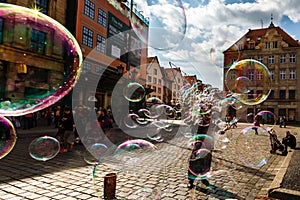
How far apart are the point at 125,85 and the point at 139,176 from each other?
66.6 feet

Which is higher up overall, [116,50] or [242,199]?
[116,50]

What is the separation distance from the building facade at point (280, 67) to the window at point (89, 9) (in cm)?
2629

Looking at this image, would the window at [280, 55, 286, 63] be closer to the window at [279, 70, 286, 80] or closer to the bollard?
the window at [279, 70, 286, 80]

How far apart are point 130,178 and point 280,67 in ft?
150

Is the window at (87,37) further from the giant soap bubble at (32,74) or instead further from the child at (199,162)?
the child at (199,162)

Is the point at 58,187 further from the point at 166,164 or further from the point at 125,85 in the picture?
the point at 125,85

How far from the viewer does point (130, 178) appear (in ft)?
19.3

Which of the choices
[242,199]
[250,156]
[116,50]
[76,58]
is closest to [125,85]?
[116,50]

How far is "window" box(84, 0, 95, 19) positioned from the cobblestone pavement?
59.0 ft

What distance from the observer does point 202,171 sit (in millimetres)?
5812

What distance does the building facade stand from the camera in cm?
4306

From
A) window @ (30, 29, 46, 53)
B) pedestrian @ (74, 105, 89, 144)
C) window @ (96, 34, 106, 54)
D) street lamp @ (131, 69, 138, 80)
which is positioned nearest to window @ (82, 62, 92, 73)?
window @ (96, 34, 106, 54)

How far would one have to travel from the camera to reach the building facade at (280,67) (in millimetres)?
43062

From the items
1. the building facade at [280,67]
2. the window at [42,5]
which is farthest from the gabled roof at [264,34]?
the window at [42,5]
